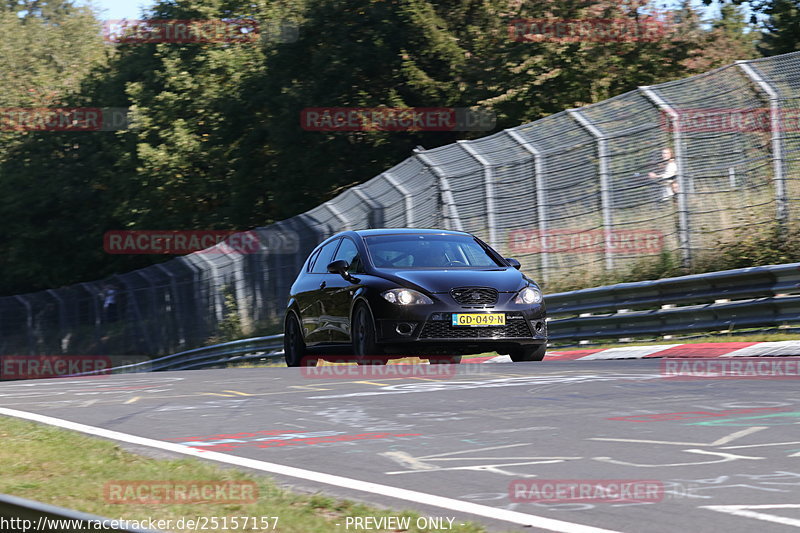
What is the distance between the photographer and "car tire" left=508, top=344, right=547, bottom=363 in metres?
13.3

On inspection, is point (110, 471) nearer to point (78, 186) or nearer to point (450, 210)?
point (450, 210)

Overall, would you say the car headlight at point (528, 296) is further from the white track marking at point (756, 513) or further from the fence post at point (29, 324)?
the fence post at point (29, 324)

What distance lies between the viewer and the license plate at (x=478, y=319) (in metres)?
12.3

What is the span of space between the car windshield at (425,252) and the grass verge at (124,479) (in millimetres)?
5983

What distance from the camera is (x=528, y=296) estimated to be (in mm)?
12789

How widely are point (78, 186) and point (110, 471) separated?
1975 inches

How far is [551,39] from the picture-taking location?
1334 inches

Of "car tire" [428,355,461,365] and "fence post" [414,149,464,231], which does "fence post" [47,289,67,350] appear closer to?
"fence post" [414,149,464,231]

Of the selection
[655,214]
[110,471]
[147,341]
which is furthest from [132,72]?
[110,471]

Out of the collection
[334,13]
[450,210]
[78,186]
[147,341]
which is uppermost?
[334,13]

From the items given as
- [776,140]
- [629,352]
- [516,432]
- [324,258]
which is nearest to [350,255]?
[324,258]

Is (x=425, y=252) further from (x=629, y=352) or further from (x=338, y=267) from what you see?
(x=629, y=352)

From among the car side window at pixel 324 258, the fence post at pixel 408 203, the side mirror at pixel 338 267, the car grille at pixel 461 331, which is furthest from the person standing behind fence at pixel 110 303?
the car grille at pixel 461 331

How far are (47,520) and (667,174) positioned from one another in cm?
1416
